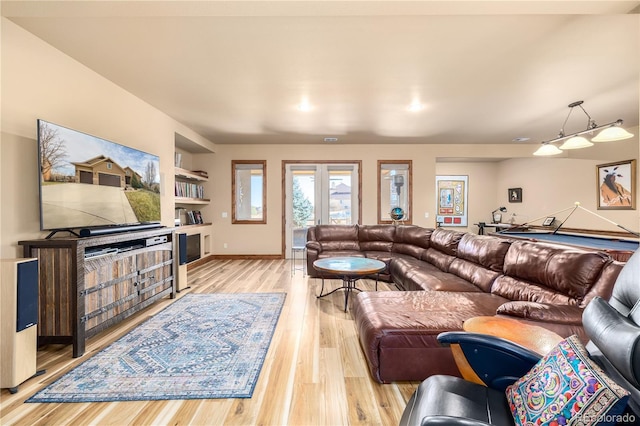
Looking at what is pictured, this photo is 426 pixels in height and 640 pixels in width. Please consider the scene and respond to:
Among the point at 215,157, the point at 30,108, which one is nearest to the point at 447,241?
the point at 30,108

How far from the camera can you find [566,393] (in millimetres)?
941

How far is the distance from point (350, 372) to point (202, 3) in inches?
107

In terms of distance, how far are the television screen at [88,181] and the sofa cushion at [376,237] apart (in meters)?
3.57

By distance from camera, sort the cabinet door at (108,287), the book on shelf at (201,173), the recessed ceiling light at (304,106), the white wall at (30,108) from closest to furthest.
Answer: the white wall at (30,108) → the cabinet door at (108,287) → the recessed ceiling light at (304,106) → the book on shelf at (201,173)

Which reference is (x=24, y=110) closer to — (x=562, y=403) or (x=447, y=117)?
(x=562, y=403)

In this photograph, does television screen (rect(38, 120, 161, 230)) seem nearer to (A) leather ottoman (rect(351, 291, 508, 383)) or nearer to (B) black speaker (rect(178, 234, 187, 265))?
(B) black speaker (rect(178, 234, 187, 265))

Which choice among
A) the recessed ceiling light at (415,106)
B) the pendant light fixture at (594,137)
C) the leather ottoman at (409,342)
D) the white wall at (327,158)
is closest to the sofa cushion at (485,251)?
the leather ottoman at (409,342)

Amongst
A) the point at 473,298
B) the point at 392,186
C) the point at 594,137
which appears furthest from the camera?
the point at 392,186

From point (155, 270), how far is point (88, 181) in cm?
122

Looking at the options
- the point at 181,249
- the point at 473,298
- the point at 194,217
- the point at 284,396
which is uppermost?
the point at 194,217

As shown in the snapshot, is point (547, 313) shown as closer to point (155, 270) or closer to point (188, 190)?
point (155, 270)

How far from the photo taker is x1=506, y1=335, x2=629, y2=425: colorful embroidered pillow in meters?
0.86

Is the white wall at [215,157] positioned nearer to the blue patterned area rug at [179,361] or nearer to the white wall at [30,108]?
the white wall at [30,108]

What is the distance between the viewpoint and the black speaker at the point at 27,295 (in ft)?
6.23
